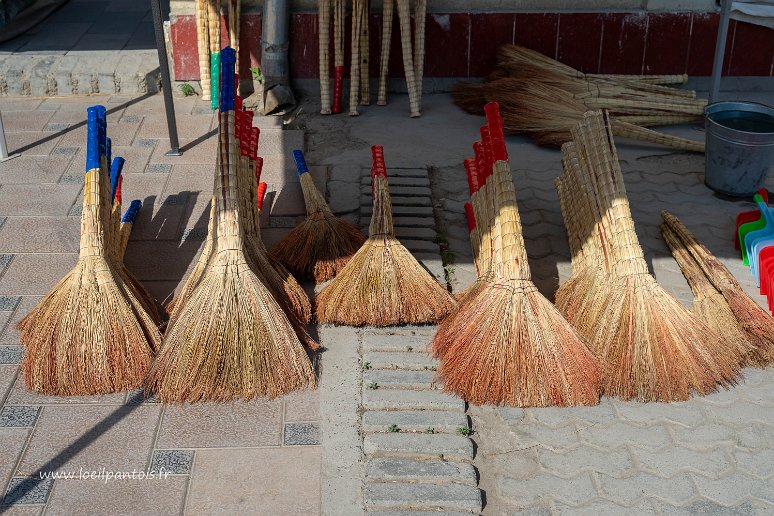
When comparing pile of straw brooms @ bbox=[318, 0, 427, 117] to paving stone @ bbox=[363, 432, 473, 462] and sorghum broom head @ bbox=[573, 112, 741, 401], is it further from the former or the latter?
paving stone @ bbox=[363, 432, 473, 462]

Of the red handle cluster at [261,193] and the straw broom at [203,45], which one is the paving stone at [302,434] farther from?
the straw broom at [203,45]

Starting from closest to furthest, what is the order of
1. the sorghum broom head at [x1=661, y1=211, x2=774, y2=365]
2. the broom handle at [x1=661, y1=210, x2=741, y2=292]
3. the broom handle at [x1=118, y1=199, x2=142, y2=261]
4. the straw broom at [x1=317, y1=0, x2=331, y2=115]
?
1. the sorghum broom head at [x1=661, y1=211, x2=774, y2=365]
2. the broom handle at [x1=661, y1=210, x2=741, y2=292]
3. the broom handle at [x1=118, y1=199, x2=142, y2=261]
4. the straw broom at [x1=317, y1=0, x2=331, y2=115]

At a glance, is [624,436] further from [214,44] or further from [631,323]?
[214,44]

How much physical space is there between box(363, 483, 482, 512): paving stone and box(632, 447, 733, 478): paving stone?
830 mm

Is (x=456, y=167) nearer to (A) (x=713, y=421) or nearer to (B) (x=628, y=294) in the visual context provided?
(B) (x=628, y=294)

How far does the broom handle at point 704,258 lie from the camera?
5008 millimetres

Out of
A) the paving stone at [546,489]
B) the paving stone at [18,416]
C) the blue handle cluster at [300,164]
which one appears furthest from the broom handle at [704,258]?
the paving stone at [18,416]

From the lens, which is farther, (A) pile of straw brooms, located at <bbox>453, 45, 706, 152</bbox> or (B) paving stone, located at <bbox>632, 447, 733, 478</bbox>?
(A) pile of straw brooms, located at <bbox>453, 45, 706, 152</bbox>

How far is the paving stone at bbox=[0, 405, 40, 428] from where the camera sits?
405 centimetres

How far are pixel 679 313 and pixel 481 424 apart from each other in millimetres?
1162

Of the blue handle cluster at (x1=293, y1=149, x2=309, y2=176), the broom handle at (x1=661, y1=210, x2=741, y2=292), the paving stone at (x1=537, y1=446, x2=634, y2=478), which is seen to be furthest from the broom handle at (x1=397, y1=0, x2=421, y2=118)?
the paving stone at (x1=537, y1=446, x2=634, y2=478)

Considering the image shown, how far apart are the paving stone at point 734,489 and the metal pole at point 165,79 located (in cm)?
457

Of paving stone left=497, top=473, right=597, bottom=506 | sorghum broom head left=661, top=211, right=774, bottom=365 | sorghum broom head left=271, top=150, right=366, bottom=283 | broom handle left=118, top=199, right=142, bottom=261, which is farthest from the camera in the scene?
broom handle left=118, top=199, right=142, bottom=261

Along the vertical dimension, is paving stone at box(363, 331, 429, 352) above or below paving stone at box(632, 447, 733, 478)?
above
